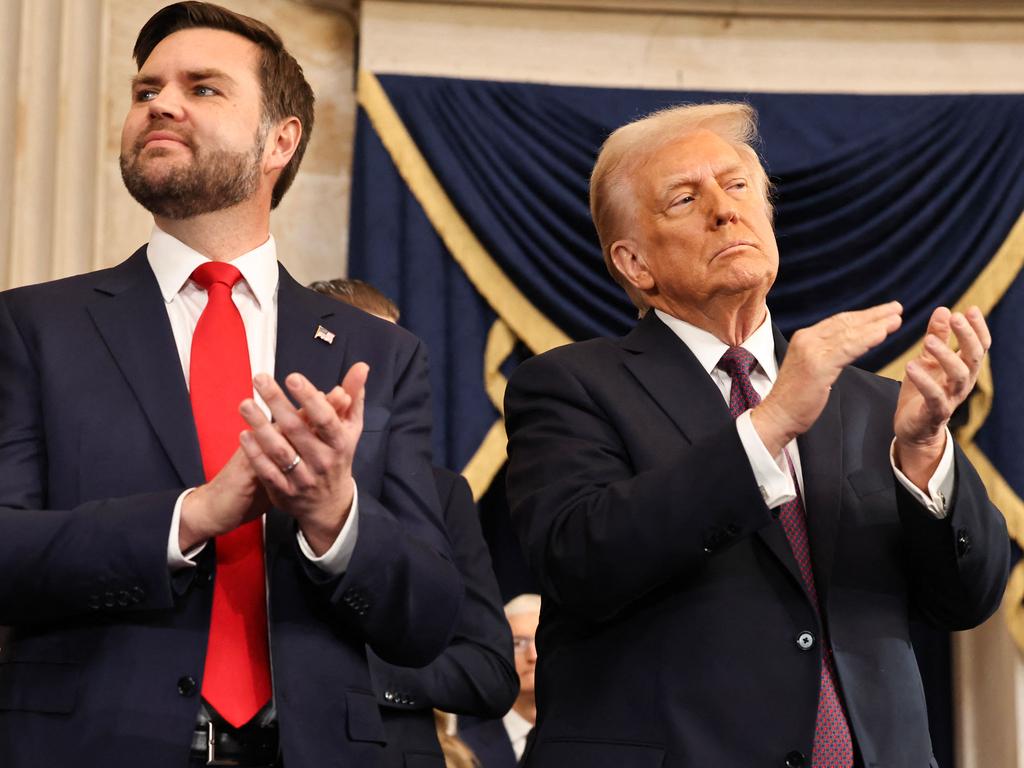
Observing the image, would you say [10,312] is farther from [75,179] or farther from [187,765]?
[75,179]

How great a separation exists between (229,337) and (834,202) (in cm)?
361

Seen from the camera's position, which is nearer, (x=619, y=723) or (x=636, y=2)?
(x=619, y=723)

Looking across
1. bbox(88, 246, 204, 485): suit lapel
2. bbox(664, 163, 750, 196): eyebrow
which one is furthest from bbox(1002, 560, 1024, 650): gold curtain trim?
bbox(88, 246, 204, 485): suit lapel

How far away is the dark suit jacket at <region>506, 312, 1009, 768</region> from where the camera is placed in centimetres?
229

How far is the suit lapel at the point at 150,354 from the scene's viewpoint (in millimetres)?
2121

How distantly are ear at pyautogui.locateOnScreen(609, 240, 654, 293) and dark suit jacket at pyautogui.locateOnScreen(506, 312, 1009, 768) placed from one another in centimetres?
25

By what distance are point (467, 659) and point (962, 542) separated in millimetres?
1053

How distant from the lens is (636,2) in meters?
5.68

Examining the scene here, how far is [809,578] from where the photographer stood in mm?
2416

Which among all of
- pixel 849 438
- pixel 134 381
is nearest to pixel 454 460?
pixel 849 438

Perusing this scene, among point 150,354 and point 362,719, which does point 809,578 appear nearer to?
point 362,719

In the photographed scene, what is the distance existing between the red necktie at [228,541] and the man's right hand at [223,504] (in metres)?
0.13

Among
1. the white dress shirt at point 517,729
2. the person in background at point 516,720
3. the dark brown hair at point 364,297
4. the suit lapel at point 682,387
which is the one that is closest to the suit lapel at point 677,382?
the suit lapel at point 682,387

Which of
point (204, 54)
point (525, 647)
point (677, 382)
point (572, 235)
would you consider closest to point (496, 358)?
point (572, 235)
